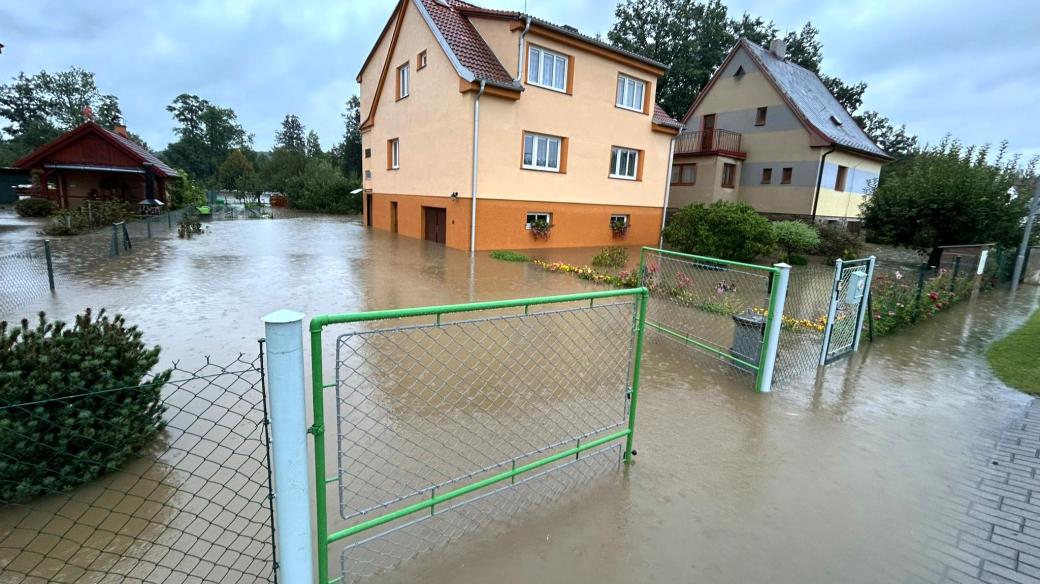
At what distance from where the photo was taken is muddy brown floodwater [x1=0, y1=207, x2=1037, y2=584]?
2.65 m

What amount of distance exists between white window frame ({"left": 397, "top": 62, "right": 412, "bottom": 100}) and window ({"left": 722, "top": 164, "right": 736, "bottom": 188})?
52.1 feet

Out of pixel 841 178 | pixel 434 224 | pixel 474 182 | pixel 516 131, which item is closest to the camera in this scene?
pixel 474 182

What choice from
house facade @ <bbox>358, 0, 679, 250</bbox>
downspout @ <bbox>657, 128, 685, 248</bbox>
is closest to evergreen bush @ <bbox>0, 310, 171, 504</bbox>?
house facade @ <bbox>358, 0, 679, 250</bbox>

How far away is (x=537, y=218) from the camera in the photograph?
16828 mm

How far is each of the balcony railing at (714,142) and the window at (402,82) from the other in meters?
14.7

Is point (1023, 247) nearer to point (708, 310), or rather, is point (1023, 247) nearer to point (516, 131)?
point (708, 310)

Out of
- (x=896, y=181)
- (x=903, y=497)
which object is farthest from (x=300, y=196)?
(x=903, y=497)

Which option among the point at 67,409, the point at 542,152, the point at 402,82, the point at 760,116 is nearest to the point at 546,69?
the point at 542,152

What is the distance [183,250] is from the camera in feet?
46.1

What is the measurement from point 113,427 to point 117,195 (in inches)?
1112

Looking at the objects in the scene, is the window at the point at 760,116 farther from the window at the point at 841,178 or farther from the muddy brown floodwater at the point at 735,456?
the muddy brown floodwater at the point at 735,456

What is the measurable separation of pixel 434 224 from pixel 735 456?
15383 millimetres

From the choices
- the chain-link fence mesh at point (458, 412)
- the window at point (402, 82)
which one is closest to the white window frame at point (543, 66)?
the window at point (402, 82)

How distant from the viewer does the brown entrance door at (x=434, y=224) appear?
1700 centimetres
